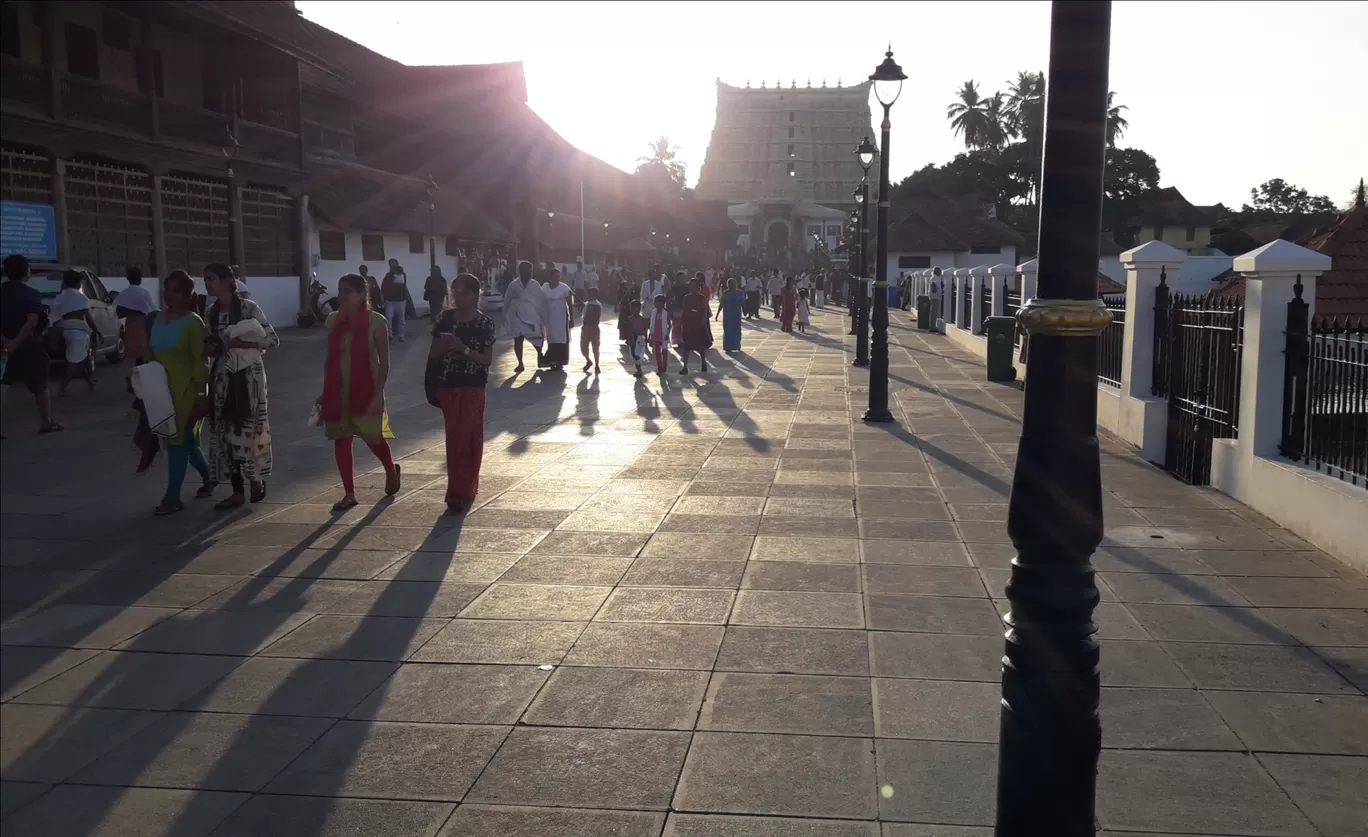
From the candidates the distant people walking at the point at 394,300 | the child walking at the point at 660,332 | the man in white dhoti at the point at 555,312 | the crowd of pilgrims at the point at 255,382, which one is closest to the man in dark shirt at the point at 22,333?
the crowd of pilgrims at the point at 255,382

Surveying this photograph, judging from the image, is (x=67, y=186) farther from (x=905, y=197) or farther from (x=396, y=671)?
(x=905, y=197)

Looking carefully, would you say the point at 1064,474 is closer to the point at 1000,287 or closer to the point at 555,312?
the point at 555,312

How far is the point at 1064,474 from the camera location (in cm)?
272

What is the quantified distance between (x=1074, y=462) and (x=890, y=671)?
234 centimetres

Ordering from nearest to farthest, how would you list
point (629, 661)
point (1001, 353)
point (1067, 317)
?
point (1067, 317)
point (629, 661)
point (1001, 353)

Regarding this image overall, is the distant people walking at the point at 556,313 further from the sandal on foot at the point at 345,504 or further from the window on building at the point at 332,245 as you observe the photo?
the window on building at the point at 332,245

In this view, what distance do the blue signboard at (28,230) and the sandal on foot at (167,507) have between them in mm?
12880

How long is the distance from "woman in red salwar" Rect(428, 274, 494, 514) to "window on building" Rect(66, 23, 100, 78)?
17.9 meters

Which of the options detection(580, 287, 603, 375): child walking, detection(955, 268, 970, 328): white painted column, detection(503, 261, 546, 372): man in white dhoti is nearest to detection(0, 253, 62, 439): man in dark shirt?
detection(503, 261, 546, 372): man in white dhoti

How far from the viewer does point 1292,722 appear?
169 inches

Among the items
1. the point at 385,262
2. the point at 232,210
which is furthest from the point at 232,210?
the point at 385,262

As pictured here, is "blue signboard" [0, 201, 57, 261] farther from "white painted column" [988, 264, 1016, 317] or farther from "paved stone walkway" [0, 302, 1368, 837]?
"white painted column" [988, 264, 1016, 317]

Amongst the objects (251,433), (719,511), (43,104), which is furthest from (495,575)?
(43,104)

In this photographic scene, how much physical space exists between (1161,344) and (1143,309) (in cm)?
49
